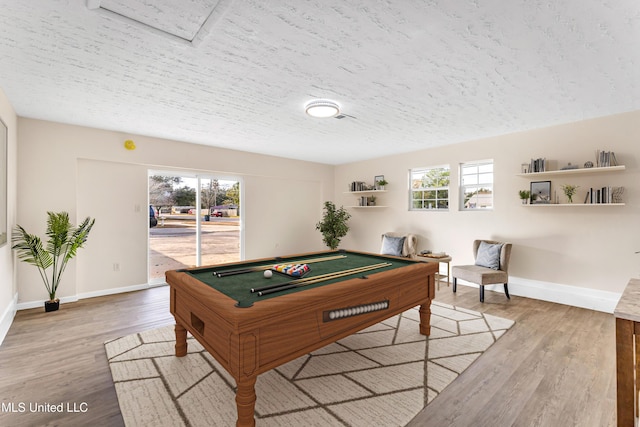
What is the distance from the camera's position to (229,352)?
1.59m

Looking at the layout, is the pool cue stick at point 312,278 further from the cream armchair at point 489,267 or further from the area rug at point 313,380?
the cream armchair at point 489,267

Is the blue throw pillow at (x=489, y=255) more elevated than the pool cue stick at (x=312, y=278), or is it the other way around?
the pool cue stick at (x=312, y=278)

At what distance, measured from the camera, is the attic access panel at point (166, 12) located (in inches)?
65.6

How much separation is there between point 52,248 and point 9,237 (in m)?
0.49

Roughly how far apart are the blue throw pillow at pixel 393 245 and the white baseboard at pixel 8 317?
5262mm

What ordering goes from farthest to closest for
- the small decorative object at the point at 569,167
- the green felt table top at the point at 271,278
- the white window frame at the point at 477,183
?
the white window frame at the point at 477,183 < the small decorative object at the point at 569,167 < the green felt table top at the point at 271,278

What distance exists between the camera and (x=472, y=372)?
91.3 inches

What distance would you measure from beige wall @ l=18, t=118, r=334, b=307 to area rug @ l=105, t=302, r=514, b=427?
2.06 meters

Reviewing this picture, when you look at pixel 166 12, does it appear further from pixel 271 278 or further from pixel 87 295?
pixel 87 295

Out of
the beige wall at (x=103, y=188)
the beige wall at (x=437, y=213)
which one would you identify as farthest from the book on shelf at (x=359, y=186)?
the beige wall at (x=103, y=188)

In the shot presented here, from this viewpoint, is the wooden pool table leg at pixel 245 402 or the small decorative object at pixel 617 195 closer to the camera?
the wooden pool table leg at pixel 245 402

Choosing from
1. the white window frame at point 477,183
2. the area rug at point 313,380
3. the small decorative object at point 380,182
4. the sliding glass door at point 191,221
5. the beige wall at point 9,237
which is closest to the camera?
the area rug at point 313,380

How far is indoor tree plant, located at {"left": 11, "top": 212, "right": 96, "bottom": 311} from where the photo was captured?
356 centimetres

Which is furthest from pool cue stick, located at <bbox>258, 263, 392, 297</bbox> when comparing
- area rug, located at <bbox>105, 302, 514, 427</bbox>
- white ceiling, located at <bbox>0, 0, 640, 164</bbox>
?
white ceiling, located at <bbox>0, 0, 640, 164</bbox>
